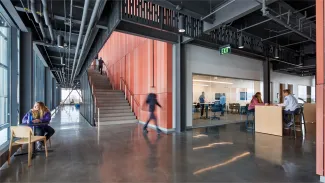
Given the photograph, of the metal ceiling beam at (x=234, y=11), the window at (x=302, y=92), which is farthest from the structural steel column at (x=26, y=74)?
the window at (x=302, y=92)

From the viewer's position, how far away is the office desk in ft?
19.7

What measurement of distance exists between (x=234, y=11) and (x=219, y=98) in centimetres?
477

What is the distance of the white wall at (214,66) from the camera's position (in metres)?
7.25

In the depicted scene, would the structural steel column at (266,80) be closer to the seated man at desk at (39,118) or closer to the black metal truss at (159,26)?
the black metal truss at (159,26)

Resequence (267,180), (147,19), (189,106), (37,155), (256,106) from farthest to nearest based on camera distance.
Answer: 1. (189,106)
2. (256,106)
3. (147,19)
4. (37,155)
5. (267,180)

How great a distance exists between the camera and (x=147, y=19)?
4852mm

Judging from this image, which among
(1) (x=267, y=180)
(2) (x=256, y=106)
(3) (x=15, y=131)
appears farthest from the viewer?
(2) (x=256, y=106)

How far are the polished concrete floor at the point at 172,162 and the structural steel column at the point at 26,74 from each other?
1.49 metres

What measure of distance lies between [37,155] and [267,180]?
4.54 m

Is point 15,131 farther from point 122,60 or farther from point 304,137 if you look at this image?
point 122,60

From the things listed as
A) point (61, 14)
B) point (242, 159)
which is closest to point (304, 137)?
point (242, 159)

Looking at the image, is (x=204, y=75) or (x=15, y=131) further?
(x=204, y=75)

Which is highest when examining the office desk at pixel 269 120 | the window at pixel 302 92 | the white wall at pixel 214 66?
the white wall at pixel 214 66

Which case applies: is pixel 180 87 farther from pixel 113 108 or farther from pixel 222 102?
pixel 113 108
